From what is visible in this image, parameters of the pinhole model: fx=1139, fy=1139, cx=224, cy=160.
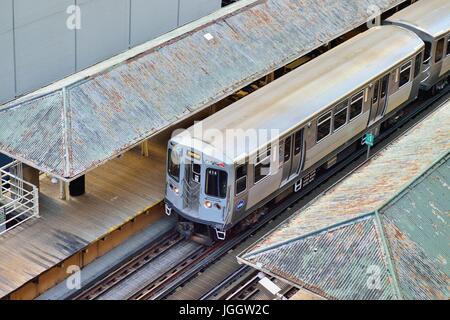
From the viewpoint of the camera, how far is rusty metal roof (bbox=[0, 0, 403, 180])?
27.9 meters

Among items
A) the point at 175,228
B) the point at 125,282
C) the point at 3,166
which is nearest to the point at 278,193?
the point at 175,228

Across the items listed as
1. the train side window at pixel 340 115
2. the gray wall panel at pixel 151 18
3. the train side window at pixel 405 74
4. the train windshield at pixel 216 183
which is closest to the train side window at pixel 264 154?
the train windshield at pixel 216 183

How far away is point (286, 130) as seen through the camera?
94.5 ft

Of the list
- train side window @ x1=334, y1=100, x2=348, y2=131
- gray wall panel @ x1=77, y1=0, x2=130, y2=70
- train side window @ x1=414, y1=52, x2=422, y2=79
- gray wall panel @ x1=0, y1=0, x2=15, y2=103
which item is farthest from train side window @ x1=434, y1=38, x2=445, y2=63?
gray wall panel @ x1=0, y1=0, x2=15, y2=103

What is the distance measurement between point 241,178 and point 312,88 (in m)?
4.08

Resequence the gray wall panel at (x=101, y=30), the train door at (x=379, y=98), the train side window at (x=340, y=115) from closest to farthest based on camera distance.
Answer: the train side window at (x=340, y=115), the gray wall panel at (x=101, y=30), the train door at (x=379, y=98)

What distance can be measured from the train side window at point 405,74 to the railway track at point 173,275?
6328 millimetres

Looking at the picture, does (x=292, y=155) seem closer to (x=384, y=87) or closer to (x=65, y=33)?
(x=384, y=87)

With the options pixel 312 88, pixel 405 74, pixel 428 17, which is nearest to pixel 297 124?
pixel 312 88

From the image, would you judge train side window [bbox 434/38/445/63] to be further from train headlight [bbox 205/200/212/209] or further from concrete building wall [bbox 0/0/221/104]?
train headlight [bbox 205/200/212/209]

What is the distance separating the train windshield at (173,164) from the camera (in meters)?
28.3

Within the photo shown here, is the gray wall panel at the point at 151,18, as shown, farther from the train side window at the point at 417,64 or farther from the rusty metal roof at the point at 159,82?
the train side window at the point at 417,64

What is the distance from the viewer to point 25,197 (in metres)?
29.0

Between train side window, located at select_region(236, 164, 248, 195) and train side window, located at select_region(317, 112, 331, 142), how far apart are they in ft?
10.4
